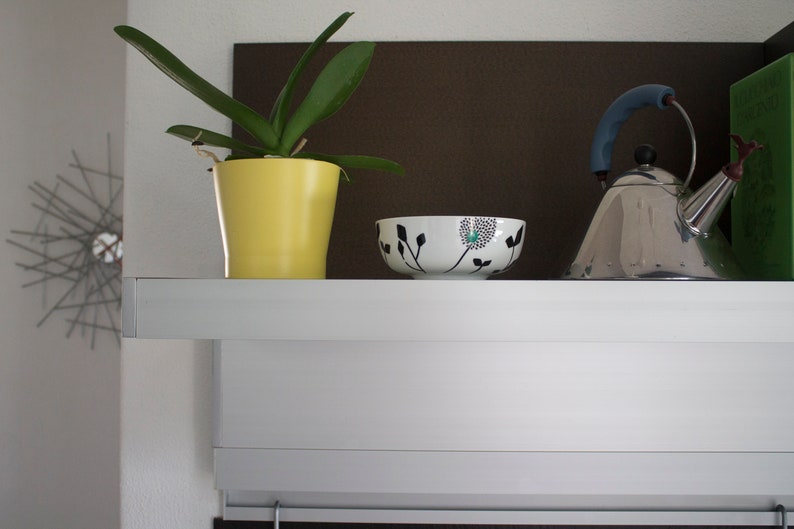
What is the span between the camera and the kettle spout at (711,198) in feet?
1.75

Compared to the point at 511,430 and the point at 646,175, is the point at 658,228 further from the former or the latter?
the point at 511,430

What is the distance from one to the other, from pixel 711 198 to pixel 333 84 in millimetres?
356

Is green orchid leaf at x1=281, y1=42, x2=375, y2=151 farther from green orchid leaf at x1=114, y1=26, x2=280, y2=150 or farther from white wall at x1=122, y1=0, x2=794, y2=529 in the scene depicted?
white wall at x1=122, y1=0, x2=794, y2=529

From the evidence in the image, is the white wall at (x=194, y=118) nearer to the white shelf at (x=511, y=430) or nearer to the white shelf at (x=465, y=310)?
the white shelf at (x=511, y=430)

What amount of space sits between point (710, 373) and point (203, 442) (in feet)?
1.97

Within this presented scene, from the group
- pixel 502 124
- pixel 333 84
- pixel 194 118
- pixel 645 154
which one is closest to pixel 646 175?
pixel 645 154

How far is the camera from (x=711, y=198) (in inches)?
21.5

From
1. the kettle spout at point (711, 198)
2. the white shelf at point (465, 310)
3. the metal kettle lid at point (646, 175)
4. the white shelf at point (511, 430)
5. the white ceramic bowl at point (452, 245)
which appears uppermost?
the metal kettle lid at point (646, 175)

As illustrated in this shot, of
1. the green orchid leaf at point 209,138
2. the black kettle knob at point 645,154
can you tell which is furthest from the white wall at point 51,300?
the black kettle knob at point 645,154

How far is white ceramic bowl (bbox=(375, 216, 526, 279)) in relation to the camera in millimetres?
533

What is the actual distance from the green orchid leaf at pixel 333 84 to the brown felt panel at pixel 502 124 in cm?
19

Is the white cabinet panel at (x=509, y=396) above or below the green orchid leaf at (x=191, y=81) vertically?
below

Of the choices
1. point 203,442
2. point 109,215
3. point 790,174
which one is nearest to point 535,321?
point 790,174

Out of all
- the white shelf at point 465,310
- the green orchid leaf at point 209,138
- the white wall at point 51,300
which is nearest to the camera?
the white shelf at point 465,310
